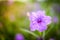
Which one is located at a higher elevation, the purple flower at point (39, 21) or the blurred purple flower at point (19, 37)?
the purple flower at point (39, 21)

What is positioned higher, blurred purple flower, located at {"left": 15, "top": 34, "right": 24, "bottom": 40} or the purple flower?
the purple flower

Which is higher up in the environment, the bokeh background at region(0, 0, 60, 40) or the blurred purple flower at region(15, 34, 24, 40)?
the bokeh background at region(0, 0, 60, 40)

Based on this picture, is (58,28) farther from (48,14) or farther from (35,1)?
(35,1)

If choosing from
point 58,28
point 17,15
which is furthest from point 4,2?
point 58,28

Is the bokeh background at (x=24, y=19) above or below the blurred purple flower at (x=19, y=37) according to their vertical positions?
above
